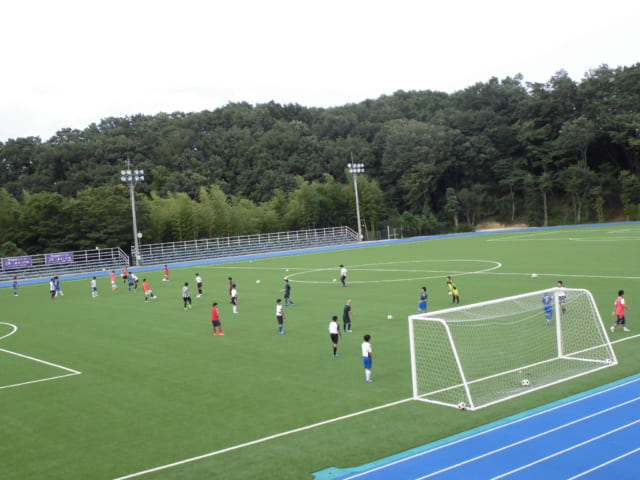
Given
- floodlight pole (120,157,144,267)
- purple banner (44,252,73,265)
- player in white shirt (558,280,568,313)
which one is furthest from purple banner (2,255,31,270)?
player in white shirt (558,280,568,313)

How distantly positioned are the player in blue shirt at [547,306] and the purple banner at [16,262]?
47.9 meters

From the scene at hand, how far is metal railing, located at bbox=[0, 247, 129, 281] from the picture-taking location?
5228 centimetres

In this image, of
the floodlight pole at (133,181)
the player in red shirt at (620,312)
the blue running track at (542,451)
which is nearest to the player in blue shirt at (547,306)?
the player in red shirt at (620,312)

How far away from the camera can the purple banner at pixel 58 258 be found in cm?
5447

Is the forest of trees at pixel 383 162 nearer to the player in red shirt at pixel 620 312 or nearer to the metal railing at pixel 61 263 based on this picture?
the metal railing at pixel 61 263

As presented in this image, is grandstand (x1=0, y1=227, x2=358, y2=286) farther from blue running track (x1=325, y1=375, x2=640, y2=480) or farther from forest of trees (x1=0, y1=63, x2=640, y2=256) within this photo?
blue running track (x1=325, y1=375, x2=640, y2=480)

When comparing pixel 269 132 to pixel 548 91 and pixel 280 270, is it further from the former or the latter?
pixel 280 270

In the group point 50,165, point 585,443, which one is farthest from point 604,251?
point 50,165

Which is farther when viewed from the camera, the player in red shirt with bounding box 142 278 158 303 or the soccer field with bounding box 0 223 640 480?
the player in red shirt with bounding box 142 278 158 303

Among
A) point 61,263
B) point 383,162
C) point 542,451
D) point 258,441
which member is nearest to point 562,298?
point 542,451

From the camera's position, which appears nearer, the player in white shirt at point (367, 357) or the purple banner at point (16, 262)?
the player in white shirt at point (367, 357)

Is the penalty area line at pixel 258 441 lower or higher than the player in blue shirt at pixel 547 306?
lower

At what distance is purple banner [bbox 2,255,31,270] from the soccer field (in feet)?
66.7

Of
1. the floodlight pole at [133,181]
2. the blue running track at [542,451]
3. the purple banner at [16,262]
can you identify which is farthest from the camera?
the floodlight pole at [133,181]
